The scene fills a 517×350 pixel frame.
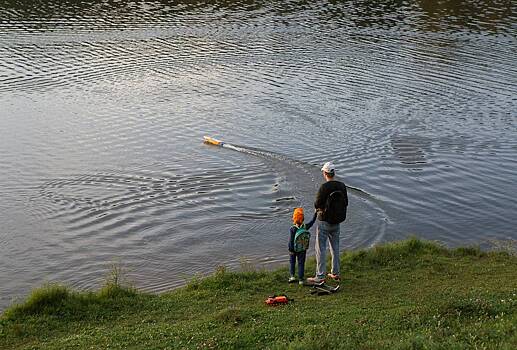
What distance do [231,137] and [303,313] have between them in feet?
65.5

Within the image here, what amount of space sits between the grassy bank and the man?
0.76 metres

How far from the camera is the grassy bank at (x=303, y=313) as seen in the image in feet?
38.8

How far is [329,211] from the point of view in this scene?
15.3 metres

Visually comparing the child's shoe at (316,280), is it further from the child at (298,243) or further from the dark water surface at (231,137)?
the dark water surface at (231,137)

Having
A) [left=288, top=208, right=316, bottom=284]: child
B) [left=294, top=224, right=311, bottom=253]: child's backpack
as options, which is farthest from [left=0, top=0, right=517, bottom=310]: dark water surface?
[left=294, top=224, right=311, bottom=253]: child's backpack

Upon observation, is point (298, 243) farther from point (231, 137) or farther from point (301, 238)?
point (231, 137)

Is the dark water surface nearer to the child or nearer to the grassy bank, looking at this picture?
the grassy bank

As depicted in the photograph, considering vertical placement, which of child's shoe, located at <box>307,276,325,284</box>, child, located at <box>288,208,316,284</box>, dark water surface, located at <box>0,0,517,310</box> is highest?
child, located at <box>288,208,316,284</box>

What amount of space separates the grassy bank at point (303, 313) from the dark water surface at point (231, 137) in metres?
3.74

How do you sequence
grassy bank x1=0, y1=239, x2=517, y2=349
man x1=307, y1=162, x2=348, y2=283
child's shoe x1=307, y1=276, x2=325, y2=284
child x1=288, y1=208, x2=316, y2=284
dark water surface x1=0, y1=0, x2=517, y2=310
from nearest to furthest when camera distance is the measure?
grassy bank x1=0, y1=239, x2=517, y2=349 → man x1=307, y1=162, x2=348, y2=283 → child x1=288, y1=208, x2=316, y2=284 → child's shoe x1=307, y1=276, x2=325, y2=284 → dark water surface x1=0, y1=0, x2=517, y2=310

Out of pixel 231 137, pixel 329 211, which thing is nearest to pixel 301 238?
pixel 329 211

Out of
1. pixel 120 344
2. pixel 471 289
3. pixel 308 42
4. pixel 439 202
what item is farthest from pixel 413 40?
pixel 120 344

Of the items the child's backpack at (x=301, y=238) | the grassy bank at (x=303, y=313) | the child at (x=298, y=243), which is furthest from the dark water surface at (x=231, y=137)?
the child's backpack at (x=301, y=238)

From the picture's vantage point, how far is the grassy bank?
1182 centimetres
